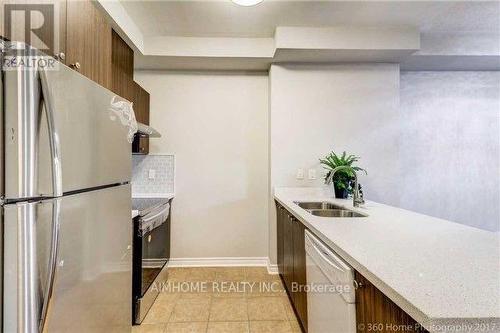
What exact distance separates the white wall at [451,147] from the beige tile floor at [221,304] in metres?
2.09

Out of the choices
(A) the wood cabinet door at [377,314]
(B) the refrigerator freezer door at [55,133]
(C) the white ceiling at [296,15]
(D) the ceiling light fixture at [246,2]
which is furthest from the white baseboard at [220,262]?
(D) the ceiling light fixture at [246,2]

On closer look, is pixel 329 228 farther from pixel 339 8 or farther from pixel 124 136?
pixel 339 8

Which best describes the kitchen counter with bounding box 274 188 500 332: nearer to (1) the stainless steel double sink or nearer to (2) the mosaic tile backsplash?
(1) the stainless steel double sink

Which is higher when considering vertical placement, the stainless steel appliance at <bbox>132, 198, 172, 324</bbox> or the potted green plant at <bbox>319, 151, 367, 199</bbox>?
the potted green plant at <bbox>319, 151, 367, 199</bbox>

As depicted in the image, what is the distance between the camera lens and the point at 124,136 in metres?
1.53

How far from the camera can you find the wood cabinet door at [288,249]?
2.18 m

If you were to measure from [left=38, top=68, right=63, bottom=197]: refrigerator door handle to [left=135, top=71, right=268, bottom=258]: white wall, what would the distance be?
2347mm

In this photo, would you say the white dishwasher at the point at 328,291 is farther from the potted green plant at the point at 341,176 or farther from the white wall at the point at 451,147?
the white wall at the point at 451,147

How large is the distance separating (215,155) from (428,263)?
101 inches

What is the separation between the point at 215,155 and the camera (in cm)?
322

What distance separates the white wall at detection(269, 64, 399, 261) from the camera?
118 inches

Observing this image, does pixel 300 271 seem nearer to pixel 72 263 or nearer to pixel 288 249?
pixel 288 249

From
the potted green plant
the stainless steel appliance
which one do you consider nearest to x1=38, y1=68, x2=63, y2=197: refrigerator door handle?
the stainless steel appliance

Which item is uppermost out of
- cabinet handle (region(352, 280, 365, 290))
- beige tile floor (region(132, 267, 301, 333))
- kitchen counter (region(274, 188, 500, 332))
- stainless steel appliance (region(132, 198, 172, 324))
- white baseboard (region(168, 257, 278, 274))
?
kitchen counter (region(274, 188, 500, 332))
